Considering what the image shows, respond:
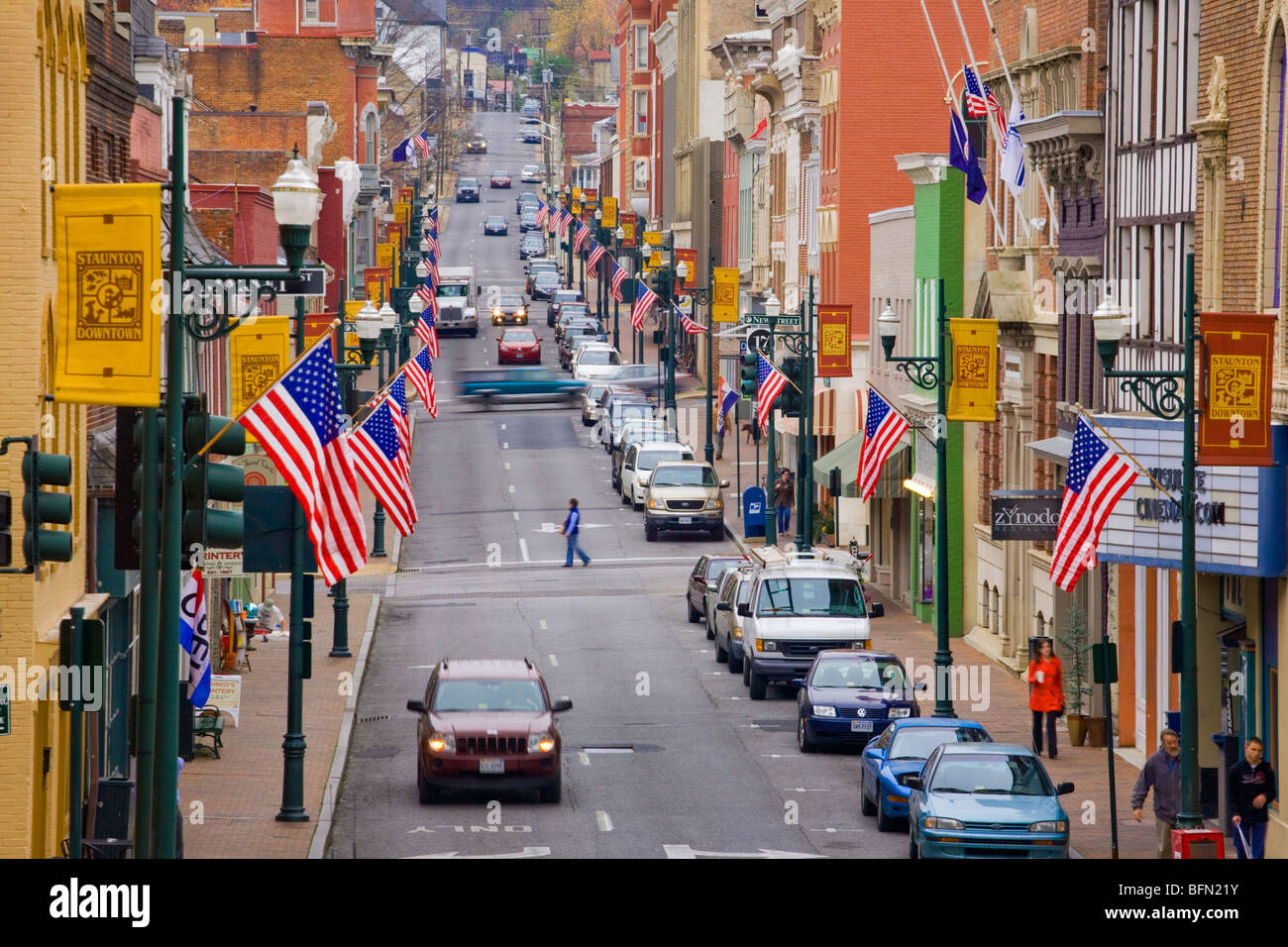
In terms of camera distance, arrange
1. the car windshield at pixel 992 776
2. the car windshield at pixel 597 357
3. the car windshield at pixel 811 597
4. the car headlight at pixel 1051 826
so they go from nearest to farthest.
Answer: the car headlight at pixel 1051 826 → the car windshield at pixel 992 776 → the car windshield at pixel 811 597 → the car windshield at pixel 597 357

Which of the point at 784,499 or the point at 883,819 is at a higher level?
the point at 784,499

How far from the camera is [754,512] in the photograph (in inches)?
2211

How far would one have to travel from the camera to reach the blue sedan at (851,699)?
102ft

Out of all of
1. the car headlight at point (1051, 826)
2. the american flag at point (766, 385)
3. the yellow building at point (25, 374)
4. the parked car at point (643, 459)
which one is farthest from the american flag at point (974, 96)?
the parked car at point (643, 459)

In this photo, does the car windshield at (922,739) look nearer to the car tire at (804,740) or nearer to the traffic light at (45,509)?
the car tire at (804,740)

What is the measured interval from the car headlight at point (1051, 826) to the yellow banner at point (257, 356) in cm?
1364

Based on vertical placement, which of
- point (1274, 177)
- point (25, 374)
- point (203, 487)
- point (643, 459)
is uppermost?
point (1274, 177)

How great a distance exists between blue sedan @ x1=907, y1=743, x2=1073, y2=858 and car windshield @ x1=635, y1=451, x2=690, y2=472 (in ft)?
124

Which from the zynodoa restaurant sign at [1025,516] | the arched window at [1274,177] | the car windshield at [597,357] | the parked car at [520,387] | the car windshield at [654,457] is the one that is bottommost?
the car windshield at [654,457]

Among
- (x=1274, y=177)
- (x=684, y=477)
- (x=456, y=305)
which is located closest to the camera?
(x=1274, y=177)

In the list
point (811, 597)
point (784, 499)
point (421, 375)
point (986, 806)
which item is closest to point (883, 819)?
point (986, 806)

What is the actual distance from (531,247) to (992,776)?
132 meters

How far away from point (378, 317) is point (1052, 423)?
39.0 ft

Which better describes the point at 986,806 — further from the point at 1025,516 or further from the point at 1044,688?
the point at 1025,516
